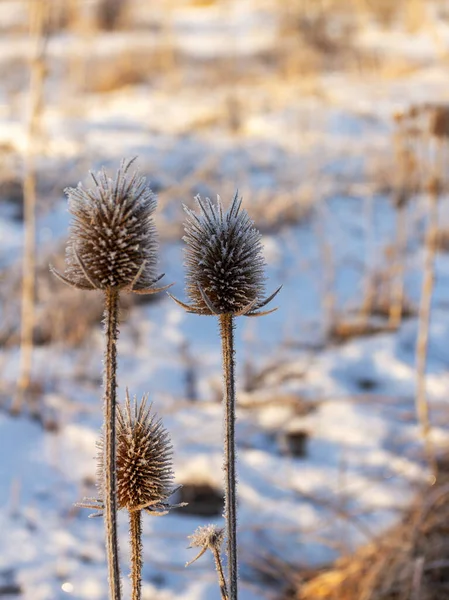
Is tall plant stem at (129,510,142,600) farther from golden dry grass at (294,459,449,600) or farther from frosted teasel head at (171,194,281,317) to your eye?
golden dry grass at (294,459,449,600)

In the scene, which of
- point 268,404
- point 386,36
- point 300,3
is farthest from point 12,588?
point 386,36

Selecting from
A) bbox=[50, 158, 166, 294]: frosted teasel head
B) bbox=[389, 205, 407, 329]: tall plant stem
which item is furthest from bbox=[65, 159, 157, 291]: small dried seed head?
bbox=[389, 205, 407, 329]: tall plant stem

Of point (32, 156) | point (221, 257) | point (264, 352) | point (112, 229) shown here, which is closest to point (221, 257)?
point (221, 257)

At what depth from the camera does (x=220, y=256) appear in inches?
34.6

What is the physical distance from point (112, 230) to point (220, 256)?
0.48 ft

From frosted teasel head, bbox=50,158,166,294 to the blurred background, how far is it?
0.45 feet

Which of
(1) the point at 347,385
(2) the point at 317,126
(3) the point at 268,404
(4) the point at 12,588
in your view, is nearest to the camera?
(4) the point at 12,588

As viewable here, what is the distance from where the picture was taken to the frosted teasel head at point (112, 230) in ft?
2.60

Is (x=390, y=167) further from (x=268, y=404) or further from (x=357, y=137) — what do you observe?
(x=268, y=404)

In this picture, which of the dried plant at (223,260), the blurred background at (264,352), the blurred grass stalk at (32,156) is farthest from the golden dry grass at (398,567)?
the blurred grass stalk at (32,156)

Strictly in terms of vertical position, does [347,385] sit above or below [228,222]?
below

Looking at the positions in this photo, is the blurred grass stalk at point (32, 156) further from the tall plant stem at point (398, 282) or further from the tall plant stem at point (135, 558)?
the tall plant stem at point (135, 558)

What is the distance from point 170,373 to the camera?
411 cm

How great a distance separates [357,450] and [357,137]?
5.40 metres
